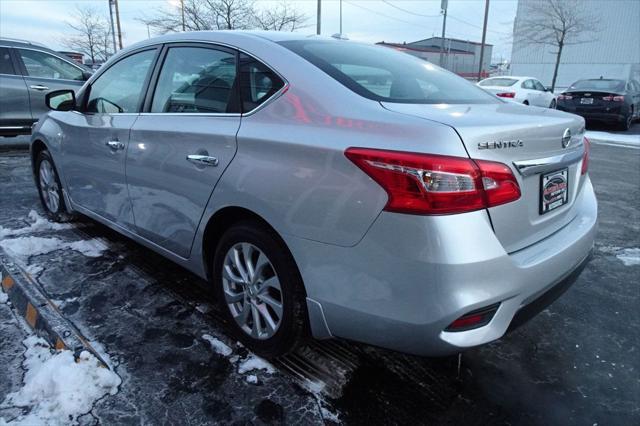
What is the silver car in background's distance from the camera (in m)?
1.58

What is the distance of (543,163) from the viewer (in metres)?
1.84

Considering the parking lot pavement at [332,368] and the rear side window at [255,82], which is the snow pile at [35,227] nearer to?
the parking lot pavement at [332,368]

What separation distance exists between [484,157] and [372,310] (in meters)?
0.69

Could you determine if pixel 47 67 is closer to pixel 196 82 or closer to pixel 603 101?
pixel 196 82

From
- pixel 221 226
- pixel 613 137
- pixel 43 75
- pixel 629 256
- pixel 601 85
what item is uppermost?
pixel 43 75

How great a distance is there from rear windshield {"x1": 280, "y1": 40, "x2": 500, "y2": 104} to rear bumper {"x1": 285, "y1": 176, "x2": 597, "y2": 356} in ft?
2.09

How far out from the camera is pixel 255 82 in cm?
218

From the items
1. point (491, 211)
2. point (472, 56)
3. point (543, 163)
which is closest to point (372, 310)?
point (491, 211)

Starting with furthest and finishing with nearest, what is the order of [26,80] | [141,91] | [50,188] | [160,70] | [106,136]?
[26,80]
[50,188]
[106,136]
[141,91]
[160,70]

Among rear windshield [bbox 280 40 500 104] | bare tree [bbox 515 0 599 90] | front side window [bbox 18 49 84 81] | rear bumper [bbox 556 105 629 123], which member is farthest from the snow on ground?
bare tree [bbox 515 0 599 90]

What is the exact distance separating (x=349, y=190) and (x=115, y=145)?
1926 mm

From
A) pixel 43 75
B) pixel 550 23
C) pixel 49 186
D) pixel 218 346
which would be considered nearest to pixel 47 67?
pixel 43 75

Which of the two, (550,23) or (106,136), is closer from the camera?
(106,136)

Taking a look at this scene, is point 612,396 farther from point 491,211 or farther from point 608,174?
point 608,174
